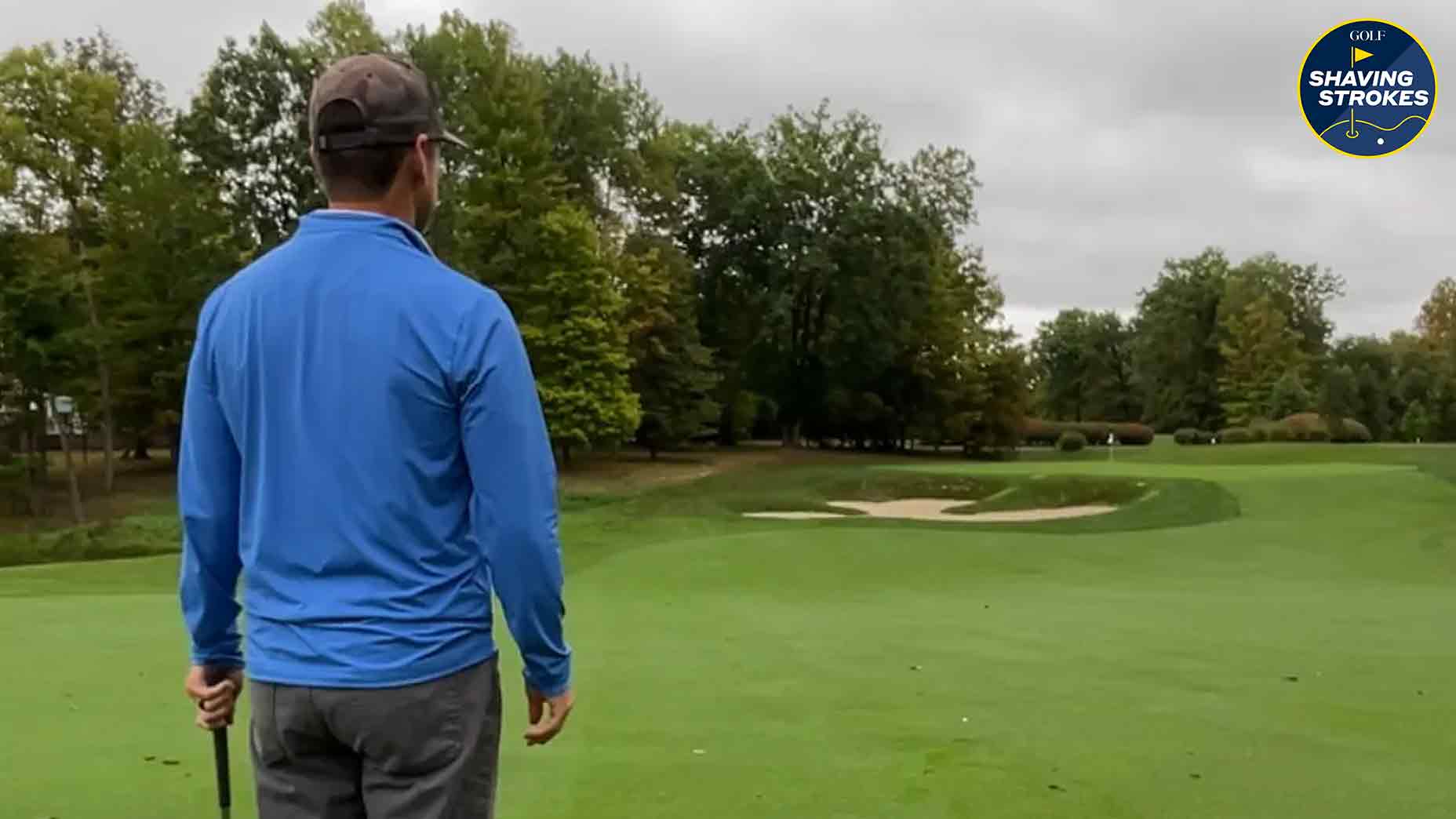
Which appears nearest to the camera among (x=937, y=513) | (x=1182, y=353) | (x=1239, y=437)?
(x=937, y=513)

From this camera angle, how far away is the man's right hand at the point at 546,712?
227 cm

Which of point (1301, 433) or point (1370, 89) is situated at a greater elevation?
point (1370, 89)

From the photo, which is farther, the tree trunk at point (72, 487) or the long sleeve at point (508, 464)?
the tree trunk at point (72, 487)

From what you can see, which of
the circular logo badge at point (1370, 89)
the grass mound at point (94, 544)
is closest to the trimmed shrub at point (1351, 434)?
the circular logo badge at point (1370, 89)

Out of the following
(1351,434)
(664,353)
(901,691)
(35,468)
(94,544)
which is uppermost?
(664,353)

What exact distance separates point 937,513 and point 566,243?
13635 mm

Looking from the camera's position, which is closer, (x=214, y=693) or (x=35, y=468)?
(x=214, y=693)

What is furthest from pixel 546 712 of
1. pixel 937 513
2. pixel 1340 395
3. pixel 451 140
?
pixel 1340 395

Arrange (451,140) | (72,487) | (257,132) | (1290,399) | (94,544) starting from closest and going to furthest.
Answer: (451,140) < (94,544) < (72,487) < (257,132) < (1290,399)

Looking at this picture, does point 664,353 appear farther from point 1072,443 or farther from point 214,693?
point 214,693

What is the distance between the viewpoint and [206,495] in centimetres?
229

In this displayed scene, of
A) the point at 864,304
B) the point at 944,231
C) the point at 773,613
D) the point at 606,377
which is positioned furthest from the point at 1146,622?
the point at 944,231

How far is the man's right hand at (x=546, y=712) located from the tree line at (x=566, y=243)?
1222 inches

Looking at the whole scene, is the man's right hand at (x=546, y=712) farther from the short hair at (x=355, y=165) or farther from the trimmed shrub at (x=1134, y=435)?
the trimmed shrub at (x=1134, y=435)
